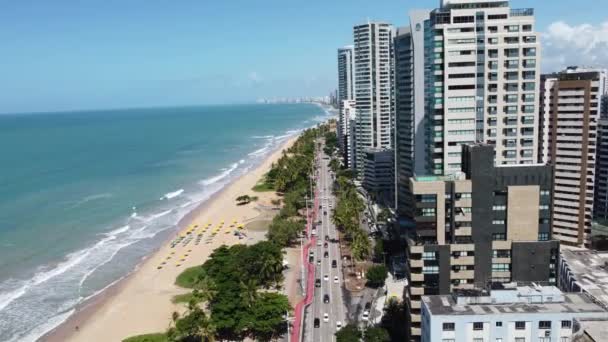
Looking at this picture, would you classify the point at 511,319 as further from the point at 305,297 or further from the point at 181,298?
the point at 181,298

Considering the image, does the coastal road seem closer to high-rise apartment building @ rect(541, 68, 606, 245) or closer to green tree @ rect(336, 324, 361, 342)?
green tree @ rect(336, 324, 361, 342)

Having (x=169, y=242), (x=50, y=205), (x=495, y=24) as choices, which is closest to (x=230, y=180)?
(x=50, y=205)

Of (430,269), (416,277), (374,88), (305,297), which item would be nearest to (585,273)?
(430,269)

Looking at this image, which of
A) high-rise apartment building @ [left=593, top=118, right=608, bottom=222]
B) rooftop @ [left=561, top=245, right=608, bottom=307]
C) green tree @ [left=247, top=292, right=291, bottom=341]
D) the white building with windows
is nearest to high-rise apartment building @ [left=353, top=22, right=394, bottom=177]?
high-rise apartment building @ [left=593, top=118, right=608, bottom=222]

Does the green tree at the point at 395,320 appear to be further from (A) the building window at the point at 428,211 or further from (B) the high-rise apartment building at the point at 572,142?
(B) the high-rise apartment building at the point at 572,142

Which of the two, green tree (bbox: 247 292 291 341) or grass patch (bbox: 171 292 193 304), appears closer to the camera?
green tree (bbox: 247 292 291 341)

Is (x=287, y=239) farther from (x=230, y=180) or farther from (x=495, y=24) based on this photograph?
(x=230, y=180)
